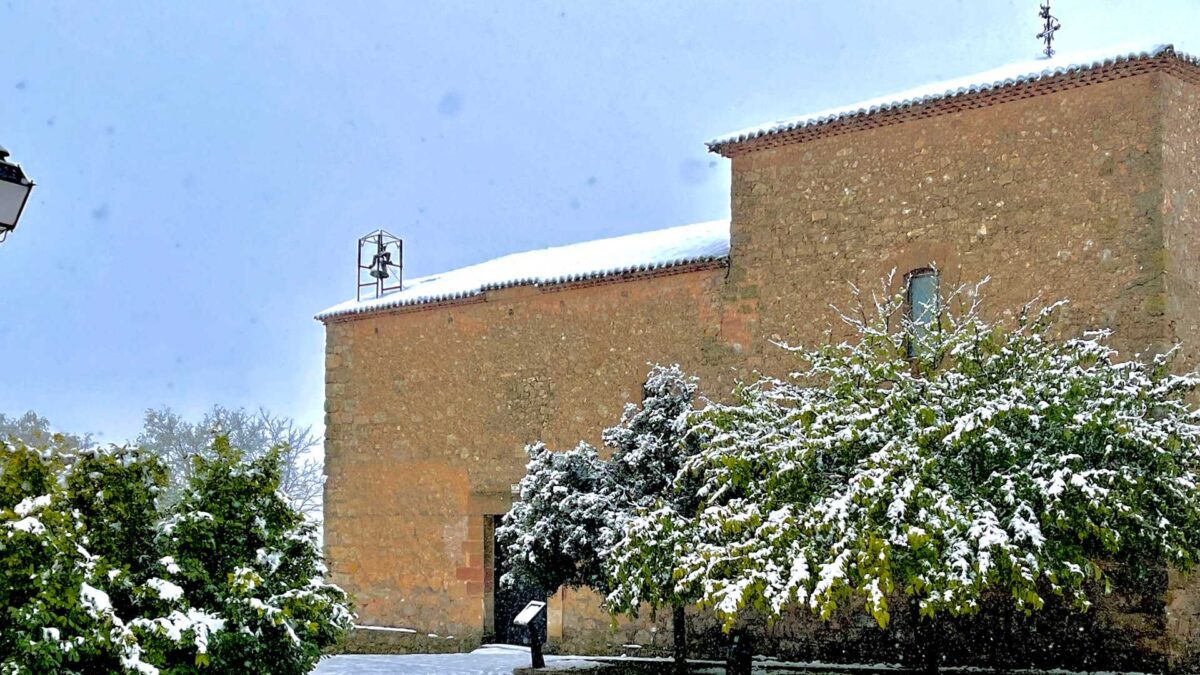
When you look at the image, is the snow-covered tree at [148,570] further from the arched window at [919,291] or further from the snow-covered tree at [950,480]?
the arched window at [919,291]

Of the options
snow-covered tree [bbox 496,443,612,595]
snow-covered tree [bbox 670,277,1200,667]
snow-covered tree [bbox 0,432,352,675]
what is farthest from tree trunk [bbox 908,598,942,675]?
snow-covered tree [bbox 0,432,352,675]

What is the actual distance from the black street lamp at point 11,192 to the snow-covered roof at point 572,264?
38.0 ft

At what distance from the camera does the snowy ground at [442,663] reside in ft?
46.2

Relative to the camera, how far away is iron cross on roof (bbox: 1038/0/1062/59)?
16.1 meters

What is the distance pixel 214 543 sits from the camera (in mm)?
8773

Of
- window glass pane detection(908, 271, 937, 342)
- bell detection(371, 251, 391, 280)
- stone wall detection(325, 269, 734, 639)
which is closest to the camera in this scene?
window glass pane detection(908, 271, 937, 342)

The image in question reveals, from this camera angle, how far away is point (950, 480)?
10.5 metres

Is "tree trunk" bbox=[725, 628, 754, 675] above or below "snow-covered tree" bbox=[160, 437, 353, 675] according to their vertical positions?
below

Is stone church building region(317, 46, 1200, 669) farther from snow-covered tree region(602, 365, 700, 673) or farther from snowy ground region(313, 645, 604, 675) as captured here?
snow-covered tree region(602, 365, 700, 673)

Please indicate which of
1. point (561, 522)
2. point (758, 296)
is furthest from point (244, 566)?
point (758, 296)

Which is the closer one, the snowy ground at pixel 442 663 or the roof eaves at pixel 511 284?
the snowy ground at pixel 442 663

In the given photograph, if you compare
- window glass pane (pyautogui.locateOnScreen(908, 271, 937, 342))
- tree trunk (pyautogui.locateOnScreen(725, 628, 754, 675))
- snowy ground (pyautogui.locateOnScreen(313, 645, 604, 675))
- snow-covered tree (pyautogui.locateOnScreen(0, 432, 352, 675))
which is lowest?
snowy ground (pyautogui.locateOnScreen(313, 645, 604, 675))

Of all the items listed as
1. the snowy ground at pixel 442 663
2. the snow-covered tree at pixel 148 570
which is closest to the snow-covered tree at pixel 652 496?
the snowy ground at pixel 442 663

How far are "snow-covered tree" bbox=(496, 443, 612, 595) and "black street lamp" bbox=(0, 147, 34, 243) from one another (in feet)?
29.6
